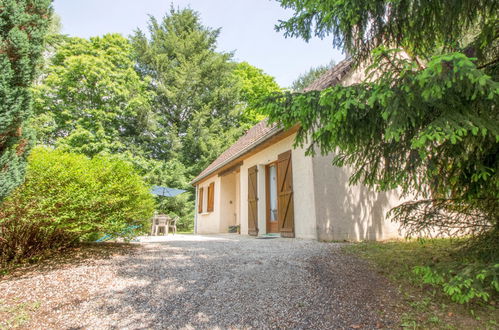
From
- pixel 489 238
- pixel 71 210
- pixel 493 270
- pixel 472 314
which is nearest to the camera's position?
pixel 493 270

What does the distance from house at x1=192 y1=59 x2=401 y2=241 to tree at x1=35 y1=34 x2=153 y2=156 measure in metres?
11.1

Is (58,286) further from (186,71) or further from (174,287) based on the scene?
(186,71)

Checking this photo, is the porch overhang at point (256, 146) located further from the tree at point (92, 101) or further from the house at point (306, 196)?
the tree at point (92, 101)

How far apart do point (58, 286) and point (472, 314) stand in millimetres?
4314

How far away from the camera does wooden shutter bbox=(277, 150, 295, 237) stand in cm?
704

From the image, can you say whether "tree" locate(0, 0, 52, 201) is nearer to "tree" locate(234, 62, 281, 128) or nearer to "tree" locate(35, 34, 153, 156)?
"tree" locate(35, 34, 153, 156)

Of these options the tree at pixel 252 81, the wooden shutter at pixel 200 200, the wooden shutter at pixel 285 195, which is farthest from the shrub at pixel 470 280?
the tree at pixel 252 81

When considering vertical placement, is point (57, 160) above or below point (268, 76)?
below

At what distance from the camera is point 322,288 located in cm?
313

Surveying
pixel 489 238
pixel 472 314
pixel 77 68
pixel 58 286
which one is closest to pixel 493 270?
pixel 472 314

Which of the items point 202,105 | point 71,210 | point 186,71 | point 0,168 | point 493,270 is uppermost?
point 186,71

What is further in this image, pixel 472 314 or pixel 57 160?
pixel 57 160

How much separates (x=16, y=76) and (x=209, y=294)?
3.59 meters

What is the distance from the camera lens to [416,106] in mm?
2148
